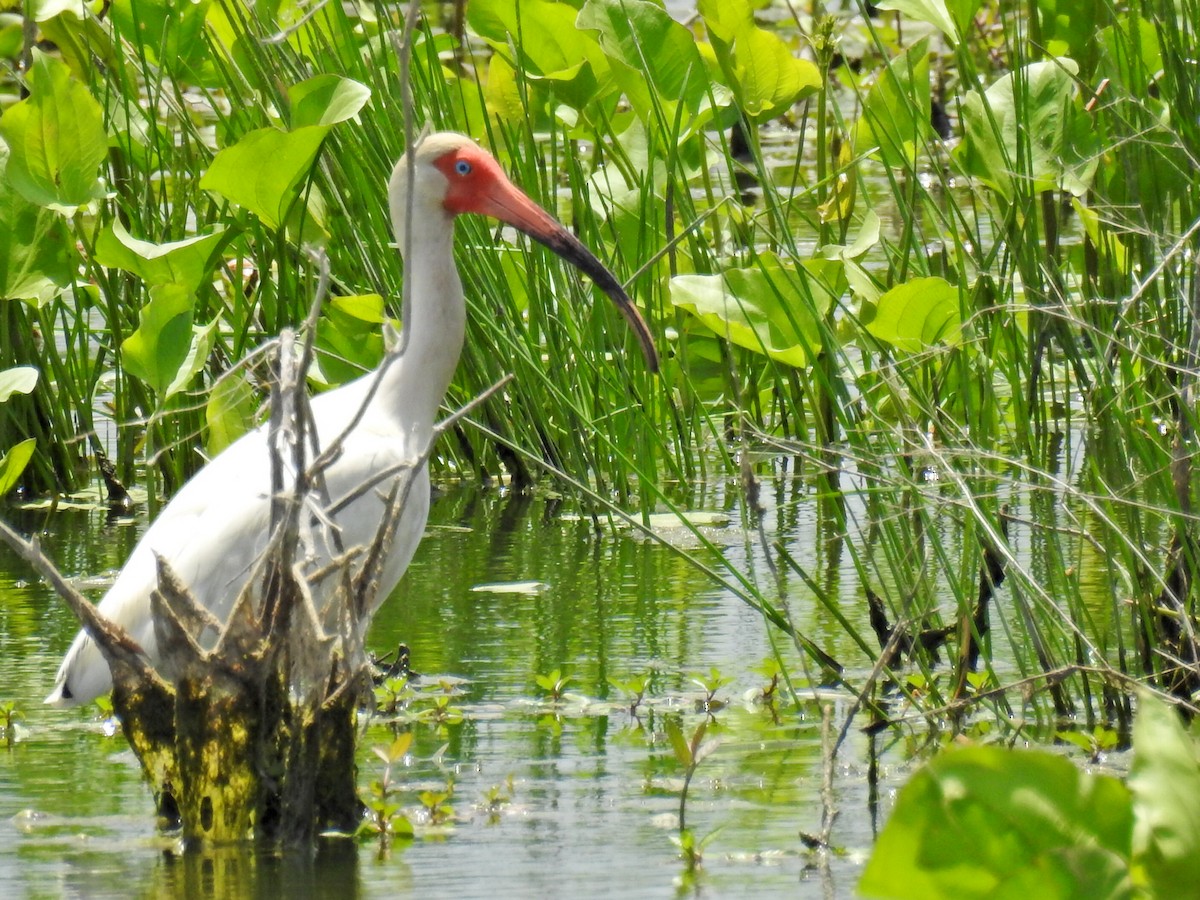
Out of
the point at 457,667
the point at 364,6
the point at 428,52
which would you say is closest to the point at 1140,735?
the point at 457,667

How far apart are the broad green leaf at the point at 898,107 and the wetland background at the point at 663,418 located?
0.07 ft

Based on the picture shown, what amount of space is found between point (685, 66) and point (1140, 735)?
3.49m

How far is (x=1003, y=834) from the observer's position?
6.70ft

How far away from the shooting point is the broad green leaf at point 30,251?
214 inches

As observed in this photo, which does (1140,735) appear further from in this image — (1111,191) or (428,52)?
(428,52)

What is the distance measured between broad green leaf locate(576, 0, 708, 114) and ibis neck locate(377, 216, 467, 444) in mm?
718

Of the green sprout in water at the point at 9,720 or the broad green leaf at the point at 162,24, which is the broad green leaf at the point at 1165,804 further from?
the broad green leaf at the point at 162,24

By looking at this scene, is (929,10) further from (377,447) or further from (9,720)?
(9,720)

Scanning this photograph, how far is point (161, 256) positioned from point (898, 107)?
184cm

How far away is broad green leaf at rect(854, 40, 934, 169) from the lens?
4422mm

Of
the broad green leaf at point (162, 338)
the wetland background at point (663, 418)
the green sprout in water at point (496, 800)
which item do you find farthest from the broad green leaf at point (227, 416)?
the green sprout in water at point (496, 800)

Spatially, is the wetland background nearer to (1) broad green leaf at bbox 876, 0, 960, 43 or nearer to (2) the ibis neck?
(1) broad green leaf at bbox 876, 0, 960, 43

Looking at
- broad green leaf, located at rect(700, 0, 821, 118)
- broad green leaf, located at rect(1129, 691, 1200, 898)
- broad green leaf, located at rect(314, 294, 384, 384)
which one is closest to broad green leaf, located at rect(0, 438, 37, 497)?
broad green leaf, located at rect(314, 294, 384, 384)

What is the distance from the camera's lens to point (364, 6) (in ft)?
25.7
